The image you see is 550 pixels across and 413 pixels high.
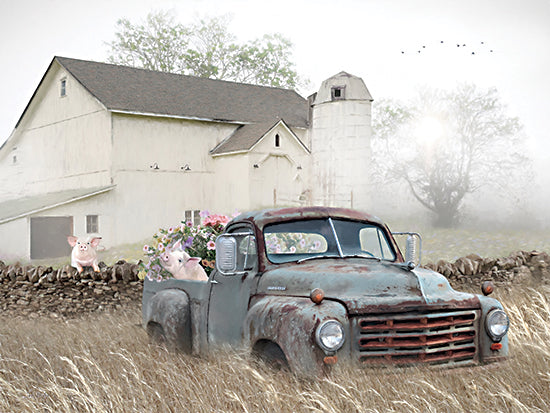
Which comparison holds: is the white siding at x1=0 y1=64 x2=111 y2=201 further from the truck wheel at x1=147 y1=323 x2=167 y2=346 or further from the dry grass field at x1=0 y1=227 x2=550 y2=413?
the dry grass field at x1=0 y1=227 x2=550 y2=413

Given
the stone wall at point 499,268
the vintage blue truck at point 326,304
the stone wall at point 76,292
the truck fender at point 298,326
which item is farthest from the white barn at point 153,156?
the truck fender at point 298,326

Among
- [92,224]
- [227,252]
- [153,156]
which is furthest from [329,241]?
[153,156]

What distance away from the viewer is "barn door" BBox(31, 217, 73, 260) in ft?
102

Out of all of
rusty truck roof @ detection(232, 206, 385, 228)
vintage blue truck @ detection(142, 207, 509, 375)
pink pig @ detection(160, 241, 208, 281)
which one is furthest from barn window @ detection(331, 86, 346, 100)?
rusty truck roof @ detection(232, 206, 385, 228)

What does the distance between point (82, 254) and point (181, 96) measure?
744 inches

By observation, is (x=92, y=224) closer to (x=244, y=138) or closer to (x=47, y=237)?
(x=47, y=237)

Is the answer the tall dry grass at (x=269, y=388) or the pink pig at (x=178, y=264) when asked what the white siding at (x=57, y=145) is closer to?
the pink pig at (x=178, y=264)

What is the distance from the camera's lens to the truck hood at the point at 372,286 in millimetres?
5332

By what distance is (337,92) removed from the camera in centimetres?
2709

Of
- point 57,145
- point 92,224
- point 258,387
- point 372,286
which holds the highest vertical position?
point 57,145

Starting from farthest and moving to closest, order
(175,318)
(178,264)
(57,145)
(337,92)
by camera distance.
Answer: (57,145), (337,92), (178,264), (175,318)

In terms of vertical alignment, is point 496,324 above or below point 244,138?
below

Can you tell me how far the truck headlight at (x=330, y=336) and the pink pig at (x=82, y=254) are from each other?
899 centimetres

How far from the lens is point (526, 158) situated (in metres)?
32.9
